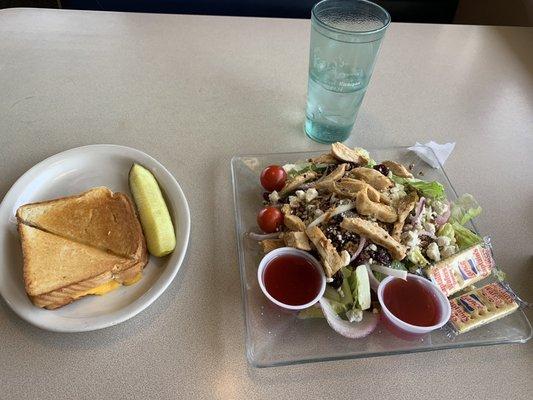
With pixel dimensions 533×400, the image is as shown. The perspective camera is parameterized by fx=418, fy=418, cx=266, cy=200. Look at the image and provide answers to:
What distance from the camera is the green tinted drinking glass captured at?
4.34 feet

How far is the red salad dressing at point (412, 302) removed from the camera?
103 cm

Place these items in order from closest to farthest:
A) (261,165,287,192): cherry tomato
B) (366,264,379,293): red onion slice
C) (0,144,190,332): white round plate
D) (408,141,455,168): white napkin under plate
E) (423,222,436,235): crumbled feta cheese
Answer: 1. (0,144,190,332): white round plate
2. (366,264,379,293): red onion slice
3. (423,222,436,235): crumbled feta cheese
4. (261,165,287,192): cherry tomato
5. (408,141,455,168): white napkin under plate

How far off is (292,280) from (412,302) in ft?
1.01

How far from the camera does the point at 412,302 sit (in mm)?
1063

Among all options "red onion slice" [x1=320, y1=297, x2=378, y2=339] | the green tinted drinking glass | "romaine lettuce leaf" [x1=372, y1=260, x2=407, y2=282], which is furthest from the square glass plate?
the green tinted drinking glass

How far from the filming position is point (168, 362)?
3.27ft

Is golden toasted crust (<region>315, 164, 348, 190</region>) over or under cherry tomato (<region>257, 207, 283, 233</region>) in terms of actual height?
over

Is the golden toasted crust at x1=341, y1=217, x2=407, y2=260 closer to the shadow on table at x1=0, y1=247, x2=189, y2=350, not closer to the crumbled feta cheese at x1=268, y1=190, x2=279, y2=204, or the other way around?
the crumbled feta cheese at x1=268, y1=190, x2=279, y2=204

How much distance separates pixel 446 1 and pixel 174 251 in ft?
8.30

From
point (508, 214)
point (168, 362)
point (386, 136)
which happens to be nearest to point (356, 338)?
point (168, 362)

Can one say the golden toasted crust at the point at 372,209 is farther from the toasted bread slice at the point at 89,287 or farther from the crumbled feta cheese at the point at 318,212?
the toasted bread slice at the point at 89,287

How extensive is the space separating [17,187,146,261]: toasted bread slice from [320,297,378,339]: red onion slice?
50 centimetres

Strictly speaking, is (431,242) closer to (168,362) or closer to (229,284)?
(229,284)

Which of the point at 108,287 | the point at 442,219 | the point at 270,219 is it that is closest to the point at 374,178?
the point at 442,219
